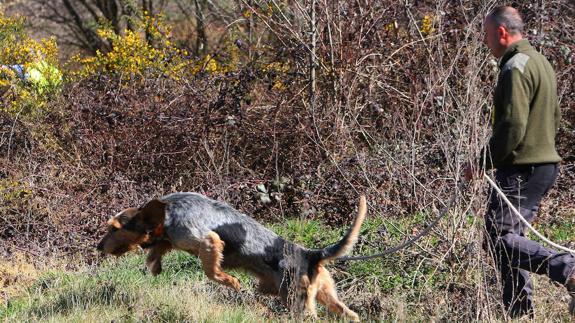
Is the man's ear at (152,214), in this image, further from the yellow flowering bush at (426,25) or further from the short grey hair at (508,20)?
the yellow flowering bush at (426,25)

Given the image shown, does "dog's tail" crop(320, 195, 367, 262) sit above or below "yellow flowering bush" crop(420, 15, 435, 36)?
below

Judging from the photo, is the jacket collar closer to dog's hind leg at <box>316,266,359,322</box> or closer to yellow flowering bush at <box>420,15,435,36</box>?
dog's hind leg at <box>316,266,359,322</box>

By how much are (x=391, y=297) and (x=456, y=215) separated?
893mm

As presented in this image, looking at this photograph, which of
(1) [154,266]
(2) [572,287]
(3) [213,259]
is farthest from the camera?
(1) [154,266]

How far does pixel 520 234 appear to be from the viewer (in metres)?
6.07

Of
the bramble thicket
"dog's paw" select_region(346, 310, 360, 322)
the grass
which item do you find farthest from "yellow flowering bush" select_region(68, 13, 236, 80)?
"dog's paw" select_region(346, 310, 360, 322)

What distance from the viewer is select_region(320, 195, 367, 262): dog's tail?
604 cm

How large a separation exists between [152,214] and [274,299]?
1.32 meters

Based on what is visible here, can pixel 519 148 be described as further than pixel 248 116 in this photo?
No

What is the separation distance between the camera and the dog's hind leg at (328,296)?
6370 mm

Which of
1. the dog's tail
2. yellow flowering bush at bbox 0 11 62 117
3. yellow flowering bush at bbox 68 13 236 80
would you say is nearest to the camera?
the dog's tail

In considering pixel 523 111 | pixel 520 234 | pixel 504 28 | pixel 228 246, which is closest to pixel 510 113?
pixel 523 111

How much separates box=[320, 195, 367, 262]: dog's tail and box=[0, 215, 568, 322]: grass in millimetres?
564

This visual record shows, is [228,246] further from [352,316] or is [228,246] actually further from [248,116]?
[248,116]
